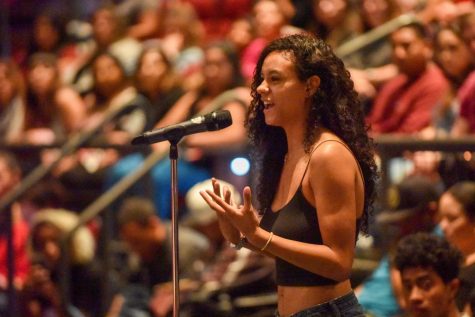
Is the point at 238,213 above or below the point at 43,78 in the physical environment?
below

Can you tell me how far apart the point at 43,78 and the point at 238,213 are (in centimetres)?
626

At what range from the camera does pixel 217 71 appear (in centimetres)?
867

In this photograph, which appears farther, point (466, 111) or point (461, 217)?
point (466, 111)

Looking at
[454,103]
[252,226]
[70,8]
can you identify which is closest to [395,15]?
Result: [454,103]

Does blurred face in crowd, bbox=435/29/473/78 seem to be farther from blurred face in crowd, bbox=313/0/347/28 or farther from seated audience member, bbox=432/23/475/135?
blurred face in crowd, bbox=313/0/347/28

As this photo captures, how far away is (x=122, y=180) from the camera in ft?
25.8

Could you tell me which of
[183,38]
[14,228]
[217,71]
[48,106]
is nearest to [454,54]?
[217,71]

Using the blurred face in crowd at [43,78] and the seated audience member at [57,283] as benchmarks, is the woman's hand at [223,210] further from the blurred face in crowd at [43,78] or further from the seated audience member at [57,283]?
the blurred face in crowd at [43,78]

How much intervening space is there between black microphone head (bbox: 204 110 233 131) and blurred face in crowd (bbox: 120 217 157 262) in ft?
9.88

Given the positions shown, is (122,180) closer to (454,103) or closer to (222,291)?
(222,291)

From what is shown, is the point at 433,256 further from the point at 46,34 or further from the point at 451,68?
the point at 46,34

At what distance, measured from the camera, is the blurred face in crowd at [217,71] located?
865 cm

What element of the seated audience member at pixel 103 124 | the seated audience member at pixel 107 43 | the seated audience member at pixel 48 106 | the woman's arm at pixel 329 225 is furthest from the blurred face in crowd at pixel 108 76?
the woman's arm at pixel 329 225

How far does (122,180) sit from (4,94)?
2628mm
